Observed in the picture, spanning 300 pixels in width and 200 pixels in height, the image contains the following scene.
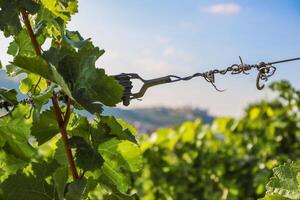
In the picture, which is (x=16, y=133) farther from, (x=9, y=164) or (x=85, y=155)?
(x=85, y=155)

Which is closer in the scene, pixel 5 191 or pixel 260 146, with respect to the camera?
pixel 5 191

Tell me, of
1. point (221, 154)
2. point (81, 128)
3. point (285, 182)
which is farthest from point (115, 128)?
point (221, 154)

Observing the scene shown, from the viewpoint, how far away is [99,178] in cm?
109

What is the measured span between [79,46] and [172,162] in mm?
3497

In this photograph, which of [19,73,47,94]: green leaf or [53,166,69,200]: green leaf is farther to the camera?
[19,73,47,94]: green leaf

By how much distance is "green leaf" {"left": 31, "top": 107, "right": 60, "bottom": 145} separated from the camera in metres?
1.01

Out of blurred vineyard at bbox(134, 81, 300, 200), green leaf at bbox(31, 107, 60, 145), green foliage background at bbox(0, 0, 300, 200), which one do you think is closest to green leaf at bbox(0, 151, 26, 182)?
green foliage background at bbox(0, 0, 300, 200)

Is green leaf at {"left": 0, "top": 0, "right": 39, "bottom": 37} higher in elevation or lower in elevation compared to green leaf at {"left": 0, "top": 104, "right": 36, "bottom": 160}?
higher

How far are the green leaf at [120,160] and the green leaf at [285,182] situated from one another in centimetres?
30

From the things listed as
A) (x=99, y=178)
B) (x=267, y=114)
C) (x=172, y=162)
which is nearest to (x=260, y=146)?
(x=267, y=114)

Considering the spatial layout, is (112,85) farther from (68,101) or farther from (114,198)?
(114,198)

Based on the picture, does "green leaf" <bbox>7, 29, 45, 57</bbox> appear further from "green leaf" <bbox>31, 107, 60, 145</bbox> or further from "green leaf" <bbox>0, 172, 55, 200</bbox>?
"green leaf" <bbox>0, 172, 55, 200</bbox>

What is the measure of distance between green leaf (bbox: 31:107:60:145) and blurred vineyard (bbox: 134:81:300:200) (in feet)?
9.93

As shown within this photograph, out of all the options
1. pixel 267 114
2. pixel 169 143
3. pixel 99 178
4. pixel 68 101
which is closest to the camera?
pixel 68 101
